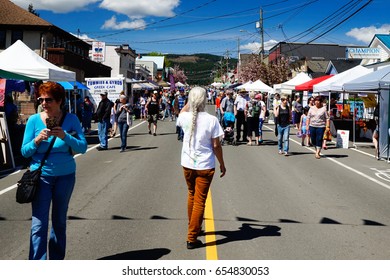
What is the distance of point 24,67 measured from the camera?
13.6m

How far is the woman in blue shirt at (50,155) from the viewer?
12.2 ft

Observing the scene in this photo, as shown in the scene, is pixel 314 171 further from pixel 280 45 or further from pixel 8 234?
pixel 280 45

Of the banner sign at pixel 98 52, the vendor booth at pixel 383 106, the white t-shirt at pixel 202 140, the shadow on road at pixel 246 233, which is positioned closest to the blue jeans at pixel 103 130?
the vendor booth at pixel 383 106

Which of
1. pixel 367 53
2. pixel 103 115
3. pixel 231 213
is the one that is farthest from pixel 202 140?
pixel 367 53

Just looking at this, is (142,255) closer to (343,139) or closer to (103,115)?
(103,115)

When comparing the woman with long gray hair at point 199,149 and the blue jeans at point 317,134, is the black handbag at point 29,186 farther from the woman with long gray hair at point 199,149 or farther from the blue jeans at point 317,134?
the blue jeans at point 317,134

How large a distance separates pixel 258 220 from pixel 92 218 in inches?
92.6

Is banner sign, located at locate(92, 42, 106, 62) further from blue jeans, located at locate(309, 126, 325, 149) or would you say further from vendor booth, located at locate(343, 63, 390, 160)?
blue jeans, located at locate(309, 126, 325, 149)

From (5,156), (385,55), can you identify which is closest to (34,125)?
(5,156)

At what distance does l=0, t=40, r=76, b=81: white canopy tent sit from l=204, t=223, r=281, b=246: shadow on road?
1022 cm

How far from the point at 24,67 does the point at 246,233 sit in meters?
10.9

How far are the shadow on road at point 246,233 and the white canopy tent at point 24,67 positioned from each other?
10222 mm

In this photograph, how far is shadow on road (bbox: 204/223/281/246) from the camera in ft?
16.9

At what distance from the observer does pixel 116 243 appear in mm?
4934
